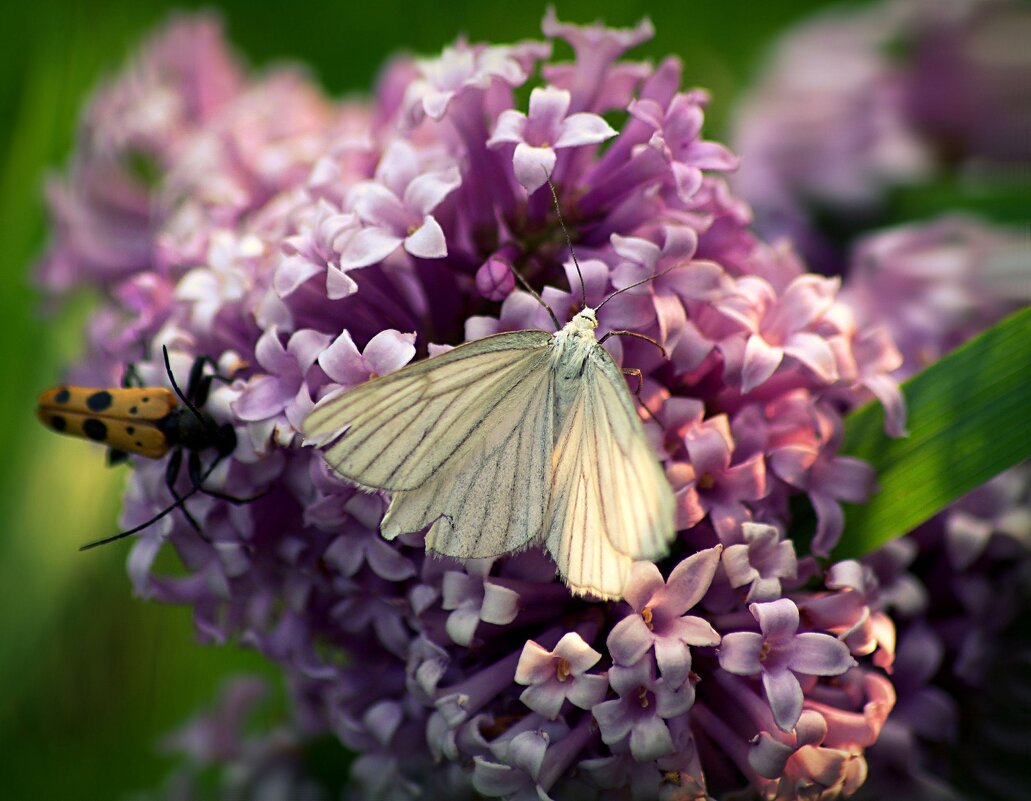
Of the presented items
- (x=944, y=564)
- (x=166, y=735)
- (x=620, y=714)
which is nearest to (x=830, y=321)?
(x=944, y=564)

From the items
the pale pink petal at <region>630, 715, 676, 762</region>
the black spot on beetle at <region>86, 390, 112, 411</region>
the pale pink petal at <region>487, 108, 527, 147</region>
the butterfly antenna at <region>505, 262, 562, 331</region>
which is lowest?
the pale pink petal at <region>630, 715, 676, 762</region>

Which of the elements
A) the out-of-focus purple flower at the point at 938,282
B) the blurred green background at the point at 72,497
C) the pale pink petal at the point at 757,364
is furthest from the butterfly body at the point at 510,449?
the blurred green background at the point at 72,497

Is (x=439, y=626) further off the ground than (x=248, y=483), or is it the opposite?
(x=248, y=483)

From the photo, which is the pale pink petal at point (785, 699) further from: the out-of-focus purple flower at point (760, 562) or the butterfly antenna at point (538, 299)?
the butterfly antenna at point (538, 299)

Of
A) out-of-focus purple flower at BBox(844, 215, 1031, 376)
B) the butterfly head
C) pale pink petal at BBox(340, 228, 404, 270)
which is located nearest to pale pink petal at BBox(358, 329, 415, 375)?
pale pink petal at BBox(340, 228, 404, 270)

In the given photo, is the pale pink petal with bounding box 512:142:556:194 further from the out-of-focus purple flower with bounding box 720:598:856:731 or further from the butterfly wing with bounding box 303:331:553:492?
the out-of-focus purple flower with bounding box 720:598:856:731

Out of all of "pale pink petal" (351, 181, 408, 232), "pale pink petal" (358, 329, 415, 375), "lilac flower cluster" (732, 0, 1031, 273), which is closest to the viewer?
"pale pink petal" (358, 329, 415, 375)

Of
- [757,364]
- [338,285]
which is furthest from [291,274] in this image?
[757,364]

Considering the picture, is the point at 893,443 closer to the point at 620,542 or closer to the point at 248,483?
the point at 620,542
